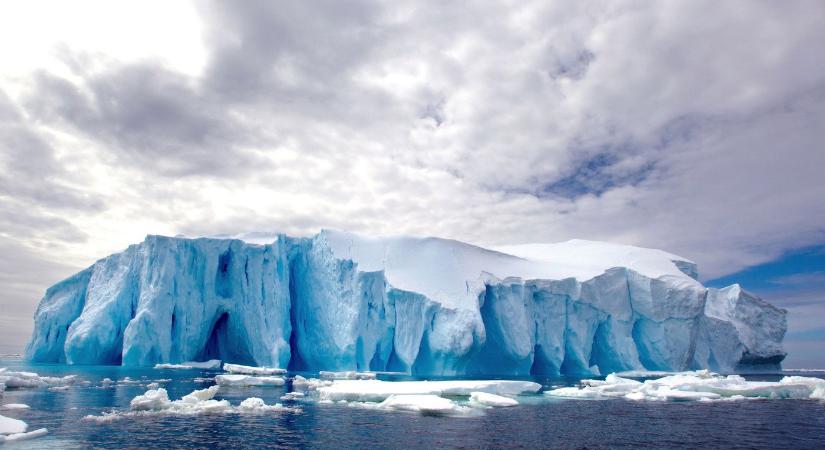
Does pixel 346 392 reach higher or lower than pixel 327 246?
lower

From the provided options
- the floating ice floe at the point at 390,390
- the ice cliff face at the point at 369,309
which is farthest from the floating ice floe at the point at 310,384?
the ice cliff face at the point at 369,309

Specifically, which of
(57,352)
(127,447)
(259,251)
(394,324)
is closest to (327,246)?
(259,251)

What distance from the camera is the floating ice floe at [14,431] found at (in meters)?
9.72

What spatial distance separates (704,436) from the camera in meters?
11.8

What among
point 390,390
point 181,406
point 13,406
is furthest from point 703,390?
point 13,406

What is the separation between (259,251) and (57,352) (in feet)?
53.2

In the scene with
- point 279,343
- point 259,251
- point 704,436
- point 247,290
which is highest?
point 259,251

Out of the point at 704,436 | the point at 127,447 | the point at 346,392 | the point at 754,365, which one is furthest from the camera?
the point at 754,365

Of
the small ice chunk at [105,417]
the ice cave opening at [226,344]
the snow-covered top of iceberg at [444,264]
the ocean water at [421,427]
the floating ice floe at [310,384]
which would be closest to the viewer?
the ocean water at [421,427]

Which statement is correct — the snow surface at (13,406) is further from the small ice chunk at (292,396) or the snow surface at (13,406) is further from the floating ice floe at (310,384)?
the floating ice floe at (310,384)

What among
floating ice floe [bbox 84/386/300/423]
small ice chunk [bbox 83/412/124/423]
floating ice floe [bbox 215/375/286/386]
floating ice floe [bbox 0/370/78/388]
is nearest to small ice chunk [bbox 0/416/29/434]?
small ice chunk [bbox 83/412/124/423]

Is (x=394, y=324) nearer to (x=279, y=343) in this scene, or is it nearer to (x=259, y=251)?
(x=279, y=343)

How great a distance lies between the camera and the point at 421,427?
40.8 feet

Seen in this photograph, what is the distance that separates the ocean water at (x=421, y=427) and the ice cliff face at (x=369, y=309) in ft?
42.4
